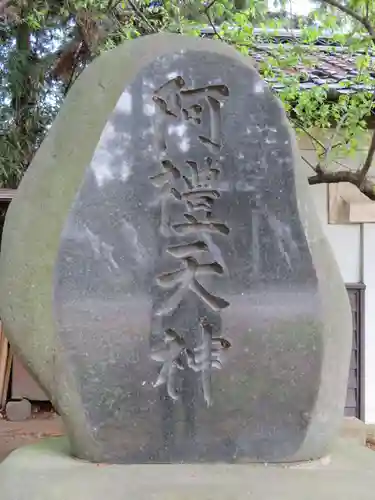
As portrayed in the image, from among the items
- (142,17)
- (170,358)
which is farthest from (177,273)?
(142,17)

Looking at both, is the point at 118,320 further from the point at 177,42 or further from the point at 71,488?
the point at 177,42

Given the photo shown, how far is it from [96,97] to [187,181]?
0.53 m

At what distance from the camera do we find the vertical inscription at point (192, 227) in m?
2.74

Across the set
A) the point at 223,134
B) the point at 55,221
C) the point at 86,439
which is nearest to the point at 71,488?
the point at 86,439

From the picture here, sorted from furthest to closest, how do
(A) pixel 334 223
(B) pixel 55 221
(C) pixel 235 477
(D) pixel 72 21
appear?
(D) pixel 72 21 < (A) pixel 334 223 < (B) pixel 55 221 < (C) pixel 235 477

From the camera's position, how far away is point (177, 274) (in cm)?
277

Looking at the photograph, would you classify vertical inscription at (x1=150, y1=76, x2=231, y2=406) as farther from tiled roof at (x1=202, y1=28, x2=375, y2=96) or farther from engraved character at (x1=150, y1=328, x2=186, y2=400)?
tiled roof at (x1=202, y1=28, x2=375, y2=96)

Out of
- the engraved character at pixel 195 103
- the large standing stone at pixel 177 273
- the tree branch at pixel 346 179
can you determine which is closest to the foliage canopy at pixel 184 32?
the tree branch at pixel 346 179

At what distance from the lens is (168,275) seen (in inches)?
109

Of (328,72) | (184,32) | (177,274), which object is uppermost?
(184,32)

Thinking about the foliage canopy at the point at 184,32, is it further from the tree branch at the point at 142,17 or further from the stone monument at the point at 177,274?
the stone monument at the point at 177,274

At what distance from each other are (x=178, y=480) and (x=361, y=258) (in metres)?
4.62

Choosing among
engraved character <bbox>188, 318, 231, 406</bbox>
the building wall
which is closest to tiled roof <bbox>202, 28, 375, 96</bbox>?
the building wall

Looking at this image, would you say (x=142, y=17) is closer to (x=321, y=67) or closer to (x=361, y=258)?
(x=321, y=67)
